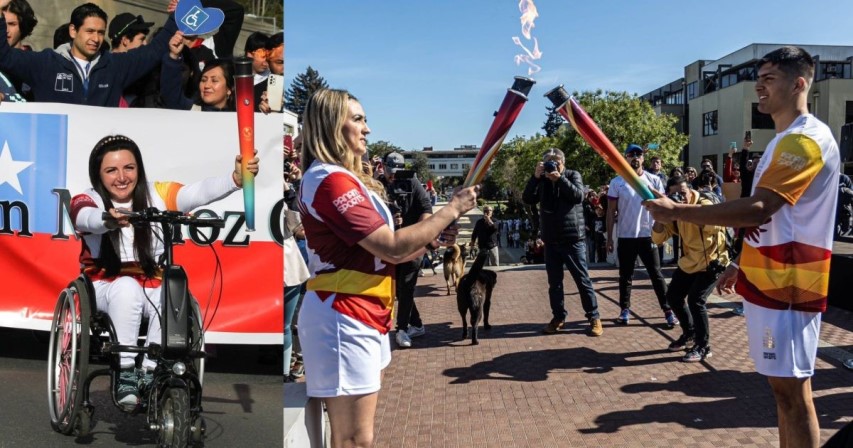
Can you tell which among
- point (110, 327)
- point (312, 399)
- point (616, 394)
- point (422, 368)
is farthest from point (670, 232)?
point (110, 327)

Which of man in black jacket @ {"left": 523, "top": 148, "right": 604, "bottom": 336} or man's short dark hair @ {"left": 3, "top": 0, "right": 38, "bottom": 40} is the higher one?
man's short dark hair @ {"left": 3, "top": 0, "right": 38, "bottom": 40}

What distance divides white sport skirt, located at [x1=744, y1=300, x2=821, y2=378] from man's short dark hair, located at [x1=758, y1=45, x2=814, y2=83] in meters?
1.00

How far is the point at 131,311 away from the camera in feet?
10.1

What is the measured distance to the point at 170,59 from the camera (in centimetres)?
313

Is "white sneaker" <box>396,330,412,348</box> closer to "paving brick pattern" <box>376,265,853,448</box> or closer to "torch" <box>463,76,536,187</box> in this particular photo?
"paving brick pattern" <box>376,265,853,448</box>

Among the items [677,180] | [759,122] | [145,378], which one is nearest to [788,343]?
[145,378]

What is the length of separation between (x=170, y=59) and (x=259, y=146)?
549mm

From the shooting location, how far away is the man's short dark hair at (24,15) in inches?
121

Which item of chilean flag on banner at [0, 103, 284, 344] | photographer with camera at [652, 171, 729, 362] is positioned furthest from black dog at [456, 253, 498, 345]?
chilean flag on banner at [0, 103, 284, 344]

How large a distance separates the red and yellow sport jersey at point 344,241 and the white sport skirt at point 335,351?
3cm

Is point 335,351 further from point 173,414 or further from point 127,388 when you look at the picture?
point 127,388

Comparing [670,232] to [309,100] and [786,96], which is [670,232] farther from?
[309,100]

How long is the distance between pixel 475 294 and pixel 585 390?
2011 mm

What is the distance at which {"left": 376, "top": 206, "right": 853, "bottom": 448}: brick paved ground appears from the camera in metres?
4.41
